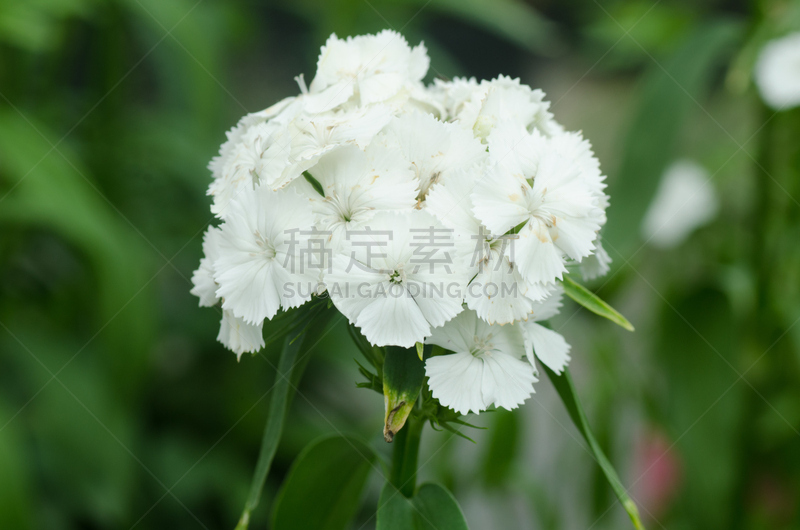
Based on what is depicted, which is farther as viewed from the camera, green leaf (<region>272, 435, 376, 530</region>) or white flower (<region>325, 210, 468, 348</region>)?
green leaf (<region>272, 435, 376, 530</region>)

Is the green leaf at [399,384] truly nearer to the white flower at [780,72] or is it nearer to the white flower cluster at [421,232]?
the white flower cluster at [421,232]

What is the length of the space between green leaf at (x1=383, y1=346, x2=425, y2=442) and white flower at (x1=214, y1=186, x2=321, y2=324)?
0.22ft

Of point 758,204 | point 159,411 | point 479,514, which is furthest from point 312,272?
point 479,514

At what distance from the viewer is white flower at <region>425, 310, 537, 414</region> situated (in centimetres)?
39

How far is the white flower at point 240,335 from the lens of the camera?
0.42 meters

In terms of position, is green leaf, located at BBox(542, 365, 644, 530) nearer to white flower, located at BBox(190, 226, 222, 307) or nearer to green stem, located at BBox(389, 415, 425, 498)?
green stem, located at BBox(389, 415, 425, 498)

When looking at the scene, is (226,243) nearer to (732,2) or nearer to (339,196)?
(339,196)

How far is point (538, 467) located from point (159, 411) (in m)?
0.96

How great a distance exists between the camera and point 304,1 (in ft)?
4.65

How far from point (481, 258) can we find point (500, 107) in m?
0.12

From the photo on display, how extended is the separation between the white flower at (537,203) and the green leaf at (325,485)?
0.23 m

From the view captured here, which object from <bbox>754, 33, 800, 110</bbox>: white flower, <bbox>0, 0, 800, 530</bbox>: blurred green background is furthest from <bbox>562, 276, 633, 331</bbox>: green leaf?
<bbox>754, 33, 800, 110</bbox>: white flower

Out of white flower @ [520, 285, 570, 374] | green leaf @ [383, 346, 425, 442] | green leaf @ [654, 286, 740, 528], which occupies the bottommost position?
green leaf @ [383, 346, 425, 442]

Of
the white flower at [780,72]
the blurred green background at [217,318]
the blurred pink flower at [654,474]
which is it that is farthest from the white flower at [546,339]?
the blurred pink flower at [654,474]
